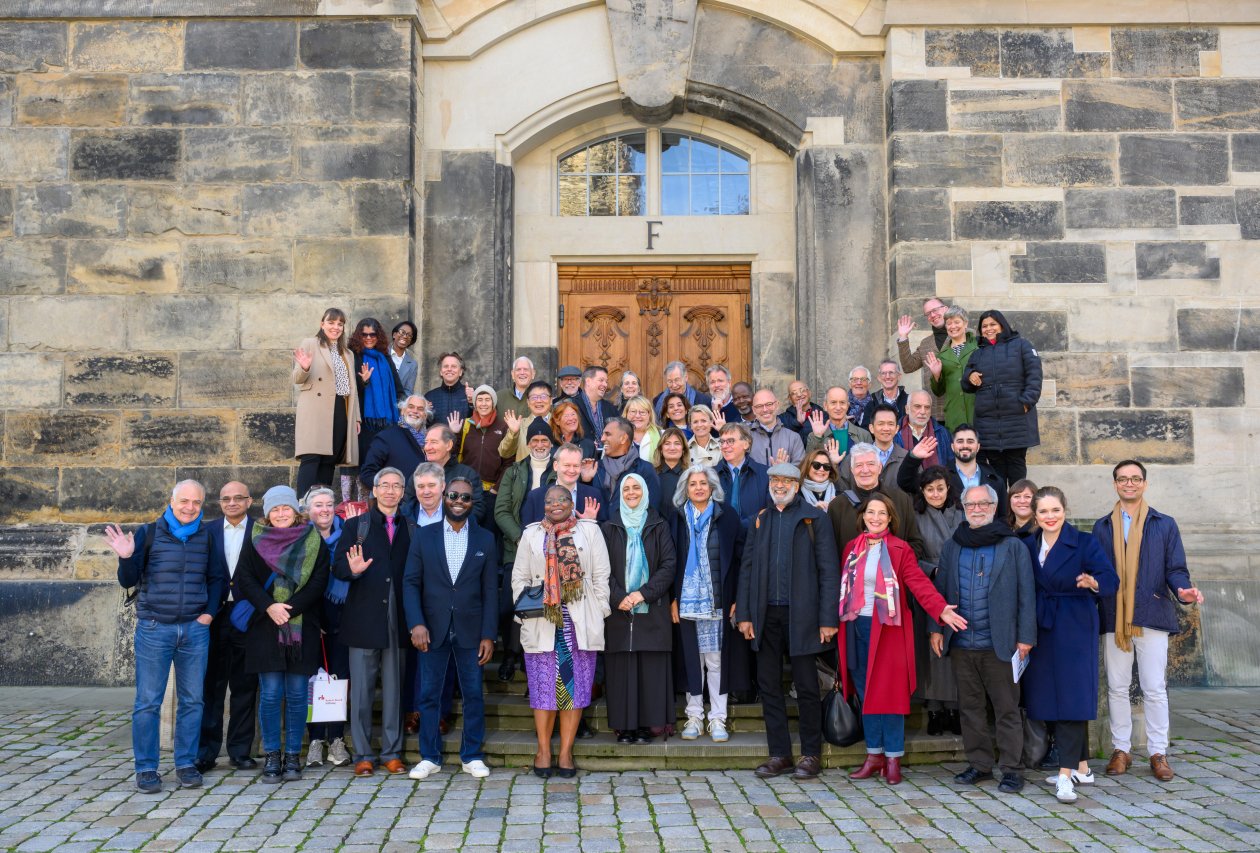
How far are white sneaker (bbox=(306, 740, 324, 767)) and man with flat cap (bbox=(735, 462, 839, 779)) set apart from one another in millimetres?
2357

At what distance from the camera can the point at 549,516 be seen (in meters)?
6.05

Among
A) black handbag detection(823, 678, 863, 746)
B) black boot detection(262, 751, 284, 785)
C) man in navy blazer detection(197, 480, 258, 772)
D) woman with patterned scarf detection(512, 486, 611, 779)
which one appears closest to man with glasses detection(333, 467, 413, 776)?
black boot detection(262, 751, 284, 785)

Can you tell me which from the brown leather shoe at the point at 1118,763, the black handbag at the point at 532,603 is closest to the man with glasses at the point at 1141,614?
the brown leather shoe at the point at 1118,763

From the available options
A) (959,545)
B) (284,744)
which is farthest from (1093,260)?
(284,744)

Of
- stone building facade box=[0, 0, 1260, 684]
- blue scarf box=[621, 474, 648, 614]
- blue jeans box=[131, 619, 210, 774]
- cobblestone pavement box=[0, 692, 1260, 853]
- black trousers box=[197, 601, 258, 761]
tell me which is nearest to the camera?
cobblestone pavement box=[0, 692, 1260, 853]

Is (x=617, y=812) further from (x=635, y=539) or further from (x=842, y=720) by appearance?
(x=635, y=539)

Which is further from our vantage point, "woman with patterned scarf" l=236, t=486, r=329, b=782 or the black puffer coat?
the black puffer coat

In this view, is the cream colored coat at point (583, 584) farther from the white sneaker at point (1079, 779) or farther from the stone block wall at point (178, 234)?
the stone block wall at point (178, 234)

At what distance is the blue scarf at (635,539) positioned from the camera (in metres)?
6.22

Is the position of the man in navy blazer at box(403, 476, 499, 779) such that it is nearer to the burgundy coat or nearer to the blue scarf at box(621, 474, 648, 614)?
the blue scarf at box(621, 474, 648, 614)

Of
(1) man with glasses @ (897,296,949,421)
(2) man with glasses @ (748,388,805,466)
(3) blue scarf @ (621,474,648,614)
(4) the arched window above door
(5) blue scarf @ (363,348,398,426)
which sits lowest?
(3) blue scarf @ (621,474,648,614)

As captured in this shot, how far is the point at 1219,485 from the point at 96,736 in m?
7.96

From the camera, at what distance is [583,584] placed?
603cm

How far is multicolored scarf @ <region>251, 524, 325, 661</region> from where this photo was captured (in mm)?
5898
